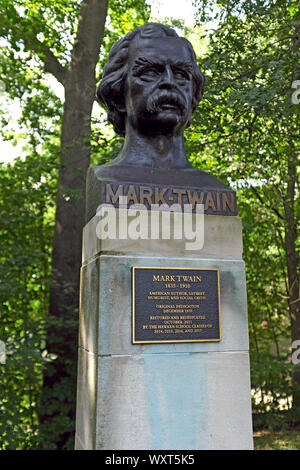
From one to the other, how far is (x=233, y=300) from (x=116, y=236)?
117cm

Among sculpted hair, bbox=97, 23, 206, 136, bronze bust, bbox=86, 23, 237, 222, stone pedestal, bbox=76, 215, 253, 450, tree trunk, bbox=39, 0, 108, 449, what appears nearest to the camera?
stone pedestal, bbox=76, 215, 253, 450

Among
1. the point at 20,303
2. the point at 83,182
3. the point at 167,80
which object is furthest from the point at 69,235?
the point at 167,80

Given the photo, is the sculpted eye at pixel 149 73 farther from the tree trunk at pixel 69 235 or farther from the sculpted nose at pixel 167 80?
the tree trunk at pixel 69 235

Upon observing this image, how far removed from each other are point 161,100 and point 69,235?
5.21 metres

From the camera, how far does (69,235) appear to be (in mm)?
8516

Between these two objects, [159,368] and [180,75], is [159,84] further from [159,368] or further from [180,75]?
[159,368]

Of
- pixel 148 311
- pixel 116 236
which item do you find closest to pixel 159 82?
pixel 116 236

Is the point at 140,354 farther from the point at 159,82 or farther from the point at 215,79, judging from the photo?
the point at 215,79

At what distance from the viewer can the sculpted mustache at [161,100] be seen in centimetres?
374

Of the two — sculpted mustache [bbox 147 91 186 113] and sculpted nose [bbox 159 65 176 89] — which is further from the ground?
sculpted nose [bbox 159 65 176 89]

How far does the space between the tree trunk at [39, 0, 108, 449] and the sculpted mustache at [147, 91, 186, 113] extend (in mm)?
3540

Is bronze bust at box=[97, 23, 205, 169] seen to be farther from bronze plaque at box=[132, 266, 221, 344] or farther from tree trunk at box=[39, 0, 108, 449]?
tree trunk at box=[39, 0, 108, 449]

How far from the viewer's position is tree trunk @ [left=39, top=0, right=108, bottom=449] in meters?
7.11

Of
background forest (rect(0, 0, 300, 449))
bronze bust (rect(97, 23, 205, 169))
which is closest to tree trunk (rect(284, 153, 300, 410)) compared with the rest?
background forest (rect(0, 0, 300, 449))
